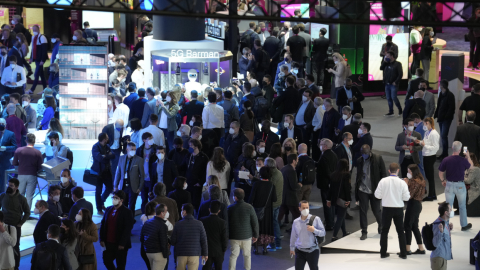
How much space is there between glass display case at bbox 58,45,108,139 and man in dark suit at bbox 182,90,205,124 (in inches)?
61.8

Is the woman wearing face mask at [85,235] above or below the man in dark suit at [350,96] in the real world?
below

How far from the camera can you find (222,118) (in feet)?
47.1

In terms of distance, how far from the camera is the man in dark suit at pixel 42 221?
9.61 metres

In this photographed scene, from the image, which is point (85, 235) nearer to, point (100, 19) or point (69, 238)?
point (69, 238)

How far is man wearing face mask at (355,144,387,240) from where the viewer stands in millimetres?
11859

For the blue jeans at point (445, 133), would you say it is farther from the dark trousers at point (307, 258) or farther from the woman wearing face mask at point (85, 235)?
the woman wearing face mask at point (85, 235)

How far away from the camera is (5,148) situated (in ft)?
42.1

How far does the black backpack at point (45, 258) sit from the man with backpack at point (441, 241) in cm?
473

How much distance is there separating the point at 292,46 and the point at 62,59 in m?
7.61

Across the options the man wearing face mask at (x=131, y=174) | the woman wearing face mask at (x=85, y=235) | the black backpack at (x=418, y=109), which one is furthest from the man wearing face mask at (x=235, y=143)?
the black backpack at (x=418, y=109)

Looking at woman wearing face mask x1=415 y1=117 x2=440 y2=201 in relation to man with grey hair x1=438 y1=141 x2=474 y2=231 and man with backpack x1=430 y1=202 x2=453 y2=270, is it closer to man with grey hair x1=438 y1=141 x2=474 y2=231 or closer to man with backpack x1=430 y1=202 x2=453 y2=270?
man with grey hair x1=438 y1=141 x2=474 y2=231

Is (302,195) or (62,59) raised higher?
(62,59)

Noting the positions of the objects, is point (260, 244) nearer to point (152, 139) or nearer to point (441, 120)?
point (152, 139)

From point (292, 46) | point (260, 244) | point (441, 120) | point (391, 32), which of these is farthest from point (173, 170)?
point (391, 32)
